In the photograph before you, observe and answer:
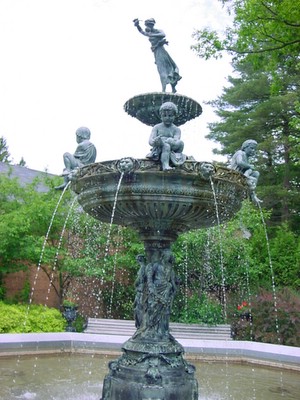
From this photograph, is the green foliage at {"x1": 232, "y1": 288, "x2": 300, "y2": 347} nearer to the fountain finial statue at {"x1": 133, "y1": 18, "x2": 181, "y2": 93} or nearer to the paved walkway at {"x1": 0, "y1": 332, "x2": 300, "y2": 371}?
the paved walkway at {"x1": 0, "y1": 332, "x2": 300, "y2": 371}

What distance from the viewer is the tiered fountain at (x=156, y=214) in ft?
18.5

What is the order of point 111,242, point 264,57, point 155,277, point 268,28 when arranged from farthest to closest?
point 111,242 < point 264,57 < point 268,28 < point 155,277

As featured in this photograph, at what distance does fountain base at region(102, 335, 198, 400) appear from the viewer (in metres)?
5.89

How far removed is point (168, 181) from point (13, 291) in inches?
702

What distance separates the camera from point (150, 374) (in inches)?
234

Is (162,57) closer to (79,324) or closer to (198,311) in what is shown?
(198,311)

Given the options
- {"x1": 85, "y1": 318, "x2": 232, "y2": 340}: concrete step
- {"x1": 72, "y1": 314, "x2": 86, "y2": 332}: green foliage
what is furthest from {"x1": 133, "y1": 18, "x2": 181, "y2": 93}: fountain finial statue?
{"x1": 72, "y1": 314, "x2": 86, "y2": 332}: green foliage

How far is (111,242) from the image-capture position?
1852cm

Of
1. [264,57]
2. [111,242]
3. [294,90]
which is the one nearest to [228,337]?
[111,242]

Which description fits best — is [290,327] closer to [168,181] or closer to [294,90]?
[168,181]

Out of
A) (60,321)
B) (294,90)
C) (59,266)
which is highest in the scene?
(294,90)

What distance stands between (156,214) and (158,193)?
49 centimetres

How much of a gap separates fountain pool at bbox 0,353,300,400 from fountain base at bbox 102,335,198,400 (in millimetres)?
917

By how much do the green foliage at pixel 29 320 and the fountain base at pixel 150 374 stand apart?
7.94 metres
